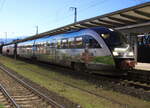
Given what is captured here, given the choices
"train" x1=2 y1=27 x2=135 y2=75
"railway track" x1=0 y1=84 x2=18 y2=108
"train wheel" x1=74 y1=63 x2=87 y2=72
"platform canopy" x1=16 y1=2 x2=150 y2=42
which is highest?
"platform canopy" x1=16 y1=2 x2=150 y2=42

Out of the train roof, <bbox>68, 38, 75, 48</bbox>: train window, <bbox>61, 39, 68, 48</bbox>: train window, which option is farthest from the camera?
<bbox>61, 39, 68, 48</bbox>: train window

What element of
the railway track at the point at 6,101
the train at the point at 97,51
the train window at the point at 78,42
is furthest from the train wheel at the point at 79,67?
the railway track at the point at 6,101

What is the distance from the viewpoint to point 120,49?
46.3 feet

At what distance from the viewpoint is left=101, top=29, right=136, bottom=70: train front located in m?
13.7

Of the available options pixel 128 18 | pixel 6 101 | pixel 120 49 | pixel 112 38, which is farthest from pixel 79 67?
pixel 6 101

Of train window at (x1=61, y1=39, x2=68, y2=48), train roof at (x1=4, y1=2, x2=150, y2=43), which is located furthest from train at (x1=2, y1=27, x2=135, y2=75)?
train roof at (x1=4, y1=2, x2=150, y2=43)

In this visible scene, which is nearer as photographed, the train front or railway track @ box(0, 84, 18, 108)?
railway track @ box(0, 84, 18, 108)

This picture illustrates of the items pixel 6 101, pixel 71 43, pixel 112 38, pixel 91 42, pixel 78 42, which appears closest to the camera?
pixel 6 101

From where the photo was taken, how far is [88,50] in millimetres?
15664

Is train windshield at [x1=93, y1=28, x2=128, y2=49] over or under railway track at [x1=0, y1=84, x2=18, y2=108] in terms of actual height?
over

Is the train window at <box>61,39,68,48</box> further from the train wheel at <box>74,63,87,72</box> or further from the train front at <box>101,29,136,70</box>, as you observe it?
the train front at <box>101,29,136,70</box>

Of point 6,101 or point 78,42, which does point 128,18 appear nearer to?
point 78,42

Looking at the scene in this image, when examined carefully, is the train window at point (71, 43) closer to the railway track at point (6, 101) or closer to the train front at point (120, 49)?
the train front at point (120, 49)

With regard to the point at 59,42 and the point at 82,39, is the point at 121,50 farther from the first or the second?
the point at 59,42
